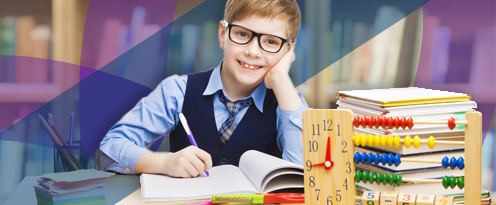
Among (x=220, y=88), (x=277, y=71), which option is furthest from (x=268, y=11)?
(x=220, y=88)

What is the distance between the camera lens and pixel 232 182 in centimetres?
97

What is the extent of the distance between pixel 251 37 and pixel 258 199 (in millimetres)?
654

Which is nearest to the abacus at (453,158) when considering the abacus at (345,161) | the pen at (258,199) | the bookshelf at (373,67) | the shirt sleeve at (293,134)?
the abacus at (345,161)

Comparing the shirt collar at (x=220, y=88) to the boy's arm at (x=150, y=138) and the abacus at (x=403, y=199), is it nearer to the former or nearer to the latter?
the boy's arm at (x=150, y=138)

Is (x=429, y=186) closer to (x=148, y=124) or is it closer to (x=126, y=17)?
(x=148, y=124)

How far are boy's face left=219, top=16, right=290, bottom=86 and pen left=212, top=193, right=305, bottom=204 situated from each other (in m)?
0.61

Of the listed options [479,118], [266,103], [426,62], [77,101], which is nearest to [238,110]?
[266,103]

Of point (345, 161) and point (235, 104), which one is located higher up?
point (235, 104)

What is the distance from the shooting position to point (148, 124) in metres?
1.46

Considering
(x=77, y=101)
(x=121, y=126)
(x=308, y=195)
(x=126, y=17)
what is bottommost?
(x=308, y=195)

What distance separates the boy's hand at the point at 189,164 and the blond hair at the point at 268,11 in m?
0.54

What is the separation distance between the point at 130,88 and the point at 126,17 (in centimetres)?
40

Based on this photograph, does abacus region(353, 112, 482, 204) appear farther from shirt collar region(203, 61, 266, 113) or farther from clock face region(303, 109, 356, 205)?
shirt collar region(203, 61, 266, 113)

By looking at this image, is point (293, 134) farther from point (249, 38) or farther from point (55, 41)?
point (55, 41)
